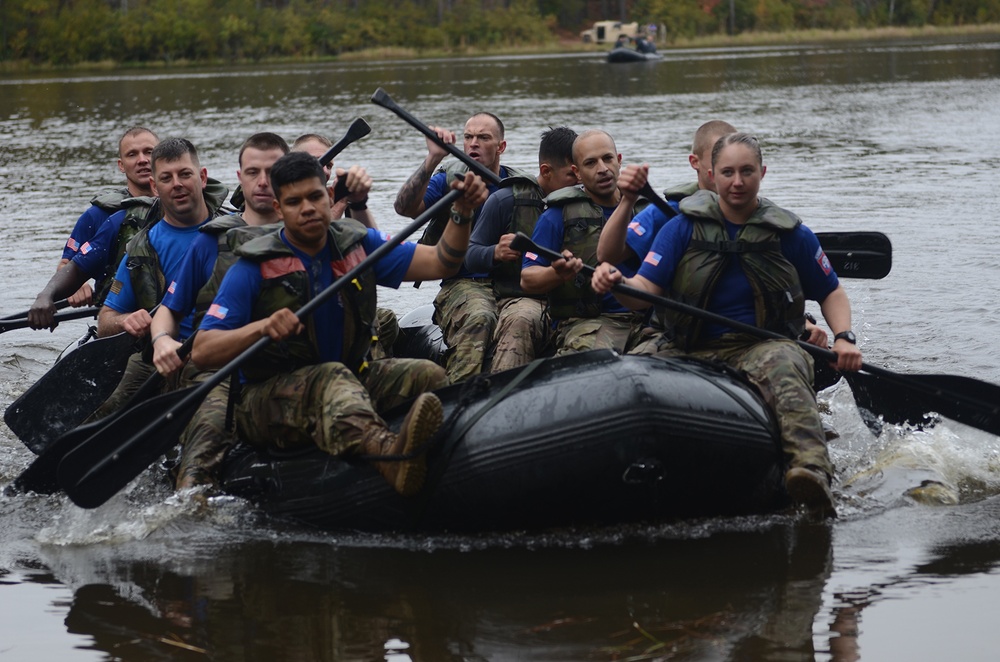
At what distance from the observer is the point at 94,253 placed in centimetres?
670

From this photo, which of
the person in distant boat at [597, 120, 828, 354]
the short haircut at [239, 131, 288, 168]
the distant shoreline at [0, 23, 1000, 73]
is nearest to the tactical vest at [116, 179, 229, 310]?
the short haircut at [239, 131, 288, 168]

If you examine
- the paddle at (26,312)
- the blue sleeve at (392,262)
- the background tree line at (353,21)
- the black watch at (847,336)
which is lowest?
the paddle at (26,312)

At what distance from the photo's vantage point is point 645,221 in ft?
18.8

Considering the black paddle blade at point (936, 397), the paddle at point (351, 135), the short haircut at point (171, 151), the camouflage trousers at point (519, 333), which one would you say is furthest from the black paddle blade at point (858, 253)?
the short haircut at point (171, 151)

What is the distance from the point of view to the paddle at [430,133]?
18.1ft

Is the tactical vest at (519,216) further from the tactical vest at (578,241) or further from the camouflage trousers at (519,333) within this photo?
the tactical vest at (578,241)

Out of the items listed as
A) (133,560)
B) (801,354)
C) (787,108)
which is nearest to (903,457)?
(801,354)

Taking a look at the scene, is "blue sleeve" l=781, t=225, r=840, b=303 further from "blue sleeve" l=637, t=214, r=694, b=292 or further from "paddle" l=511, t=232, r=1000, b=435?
"blue sleeve" l=637, t=214, r=694, b=292

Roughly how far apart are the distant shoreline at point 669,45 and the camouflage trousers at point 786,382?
46.8 meters

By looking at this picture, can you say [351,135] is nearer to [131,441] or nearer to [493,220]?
[493,220]

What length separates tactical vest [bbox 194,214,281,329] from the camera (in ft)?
17.0

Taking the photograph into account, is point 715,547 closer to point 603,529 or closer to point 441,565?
point 603,529

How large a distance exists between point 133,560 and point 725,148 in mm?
2746

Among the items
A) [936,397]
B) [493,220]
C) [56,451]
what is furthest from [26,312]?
[936,397]
